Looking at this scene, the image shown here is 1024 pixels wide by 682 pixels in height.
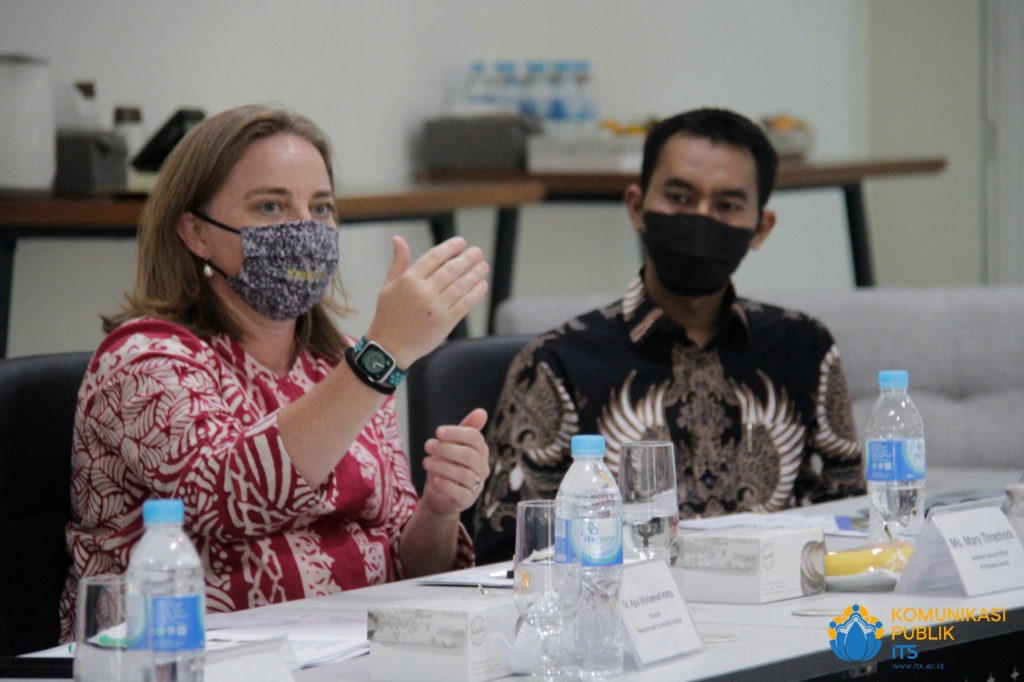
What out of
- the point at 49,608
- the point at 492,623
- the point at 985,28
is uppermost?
the point at 985,28

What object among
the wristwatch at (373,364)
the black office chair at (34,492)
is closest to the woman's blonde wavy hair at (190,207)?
the black office chair at (34,492)

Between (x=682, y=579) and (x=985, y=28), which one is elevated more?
(x=985, y=28)

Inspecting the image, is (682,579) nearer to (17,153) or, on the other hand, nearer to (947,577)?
(947,577)

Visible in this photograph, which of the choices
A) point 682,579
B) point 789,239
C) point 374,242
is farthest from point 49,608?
point 789,239

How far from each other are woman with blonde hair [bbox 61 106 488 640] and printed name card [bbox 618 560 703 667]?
17.9 inches

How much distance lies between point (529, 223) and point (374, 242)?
Answer: 72cm

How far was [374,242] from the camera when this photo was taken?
433cm

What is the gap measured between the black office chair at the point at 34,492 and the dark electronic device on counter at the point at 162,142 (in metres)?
1.12

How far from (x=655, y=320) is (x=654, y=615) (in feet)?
3.51

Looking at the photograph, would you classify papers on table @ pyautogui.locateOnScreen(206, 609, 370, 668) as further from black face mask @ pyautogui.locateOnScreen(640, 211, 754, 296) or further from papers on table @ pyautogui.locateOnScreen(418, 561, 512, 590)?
black face mask @ pyautogui.locateOnScreen(640, 211, 754, 296)

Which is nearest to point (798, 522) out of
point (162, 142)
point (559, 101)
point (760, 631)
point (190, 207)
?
point (760, 631)

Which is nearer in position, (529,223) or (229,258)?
(229,258)

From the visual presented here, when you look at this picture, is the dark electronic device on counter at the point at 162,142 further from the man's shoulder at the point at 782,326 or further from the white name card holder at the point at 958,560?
the white name card holder at the point at 958,560

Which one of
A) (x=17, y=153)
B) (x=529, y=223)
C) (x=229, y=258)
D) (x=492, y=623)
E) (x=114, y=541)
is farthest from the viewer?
(x=529, y=223)
